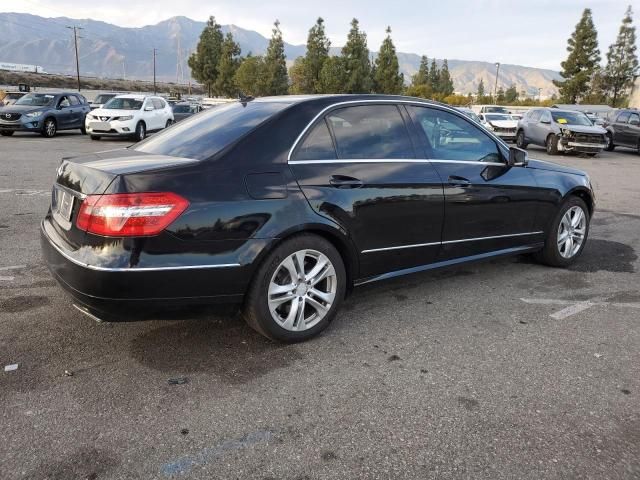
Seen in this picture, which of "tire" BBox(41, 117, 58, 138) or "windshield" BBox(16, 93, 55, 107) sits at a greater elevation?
"windshield" BBox(16, 93, 55, 107)

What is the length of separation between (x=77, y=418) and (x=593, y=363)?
295cm

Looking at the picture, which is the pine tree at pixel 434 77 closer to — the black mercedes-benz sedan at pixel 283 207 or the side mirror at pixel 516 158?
the side mirror at pixel 516 158

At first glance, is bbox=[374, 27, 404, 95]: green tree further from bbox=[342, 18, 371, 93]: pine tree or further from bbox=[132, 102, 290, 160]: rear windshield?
bbox=[132, 102, 290, 160]: rear windshield

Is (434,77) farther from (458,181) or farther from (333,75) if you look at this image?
(458,181)

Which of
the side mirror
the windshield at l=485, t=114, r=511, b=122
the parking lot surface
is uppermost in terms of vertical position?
the windshield at l=485, t=114, r=511, b=122

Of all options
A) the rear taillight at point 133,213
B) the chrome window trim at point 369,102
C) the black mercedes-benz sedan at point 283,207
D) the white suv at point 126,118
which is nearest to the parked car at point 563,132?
the white suv at point 126,118

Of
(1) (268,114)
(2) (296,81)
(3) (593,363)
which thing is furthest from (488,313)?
(2) (296,81)

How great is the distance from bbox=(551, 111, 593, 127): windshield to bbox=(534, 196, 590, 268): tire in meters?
15.7

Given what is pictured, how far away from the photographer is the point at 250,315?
3.35 metres

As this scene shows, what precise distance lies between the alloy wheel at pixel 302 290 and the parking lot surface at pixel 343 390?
0.65 ft

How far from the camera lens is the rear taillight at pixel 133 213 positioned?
2.93 m

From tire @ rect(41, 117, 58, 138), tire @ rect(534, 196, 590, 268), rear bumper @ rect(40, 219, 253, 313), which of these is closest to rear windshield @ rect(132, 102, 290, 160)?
rear bumper @ rect(40, 219, 253, 313)

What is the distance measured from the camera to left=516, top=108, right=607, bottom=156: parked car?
18.8 meters

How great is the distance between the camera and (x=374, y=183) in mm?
3770
